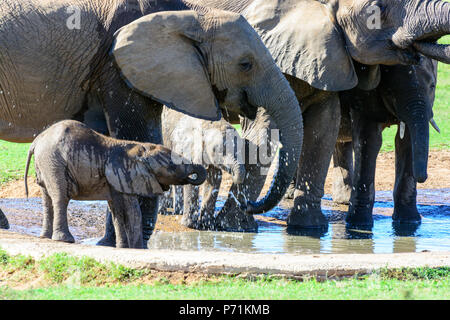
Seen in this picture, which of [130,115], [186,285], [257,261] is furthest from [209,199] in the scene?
[186,285]

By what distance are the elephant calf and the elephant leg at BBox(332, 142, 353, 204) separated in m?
2.81

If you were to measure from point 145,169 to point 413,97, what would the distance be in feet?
12.6

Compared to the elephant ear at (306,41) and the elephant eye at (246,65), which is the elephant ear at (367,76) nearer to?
the elephant ear at (306,41)

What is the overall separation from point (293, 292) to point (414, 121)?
481 centimetres

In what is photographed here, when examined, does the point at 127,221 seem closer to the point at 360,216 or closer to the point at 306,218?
the point at 306,218

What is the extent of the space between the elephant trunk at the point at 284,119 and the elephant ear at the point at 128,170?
1.12 m

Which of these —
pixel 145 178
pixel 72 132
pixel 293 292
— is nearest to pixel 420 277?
pixel 293 292

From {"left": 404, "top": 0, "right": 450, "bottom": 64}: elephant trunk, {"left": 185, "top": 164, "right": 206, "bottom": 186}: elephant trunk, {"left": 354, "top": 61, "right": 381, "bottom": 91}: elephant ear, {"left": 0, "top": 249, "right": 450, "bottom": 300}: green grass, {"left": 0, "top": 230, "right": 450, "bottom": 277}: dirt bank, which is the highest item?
{"left": 404, "top": 0, "right": 450, "bottom": 64}: elephant trunk

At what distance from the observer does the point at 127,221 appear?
735cm

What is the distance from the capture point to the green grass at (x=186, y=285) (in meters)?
5.61

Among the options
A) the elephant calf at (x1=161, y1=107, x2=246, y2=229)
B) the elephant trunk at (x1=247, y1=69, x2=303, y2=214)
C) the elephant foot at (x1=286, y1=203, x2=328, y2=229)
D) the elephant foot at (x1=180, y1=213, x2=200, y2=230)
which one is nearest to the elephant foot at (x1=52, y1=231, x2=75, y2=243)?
the elephant trunk at (x1=247, y1=69, x2=303, y2=214)

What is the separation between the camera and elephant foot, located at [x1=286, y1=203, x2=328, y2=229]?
10195 millimetres

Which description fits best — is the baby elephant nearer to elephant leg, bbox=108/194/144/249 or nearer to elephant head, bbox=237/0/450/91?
elephant leg, bbox=108/194/144/249

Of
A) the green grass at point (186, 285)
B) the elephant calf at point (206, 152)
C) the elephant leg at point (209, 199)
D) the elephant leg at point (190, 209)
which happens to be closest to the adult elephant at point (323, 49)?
the elephant calf at point (206, 152)
